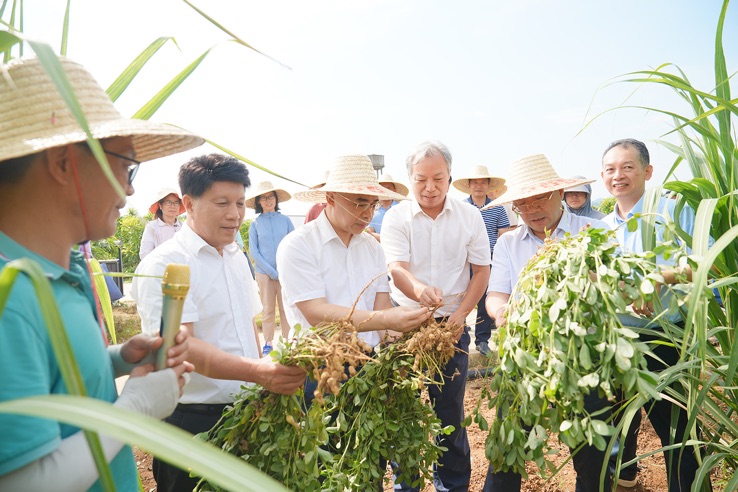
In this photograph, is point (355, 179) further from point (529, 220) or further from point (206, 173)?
point (529, 220)

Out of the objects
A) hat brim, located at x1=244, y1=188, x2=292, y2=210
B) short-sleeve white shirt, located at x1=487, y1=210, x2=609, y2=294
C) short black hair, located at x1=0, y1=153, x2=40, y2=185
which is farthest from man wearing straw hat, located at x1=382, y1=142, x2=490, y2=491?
hat brim, located at x1=244, y1=188, x2=292, y2=210

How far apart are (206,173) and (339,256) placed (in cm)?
79

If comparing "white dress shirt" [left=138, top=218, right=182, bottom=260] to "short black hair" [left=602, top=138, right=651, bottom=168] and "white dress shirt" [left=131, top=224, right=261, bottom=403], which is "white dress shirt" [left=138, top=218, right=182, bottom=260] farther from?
"short black hair" [left=602, top=138, right=651, bottom=168]

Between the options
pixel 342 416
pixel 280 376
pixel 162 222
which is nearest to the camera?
pixel 280 376

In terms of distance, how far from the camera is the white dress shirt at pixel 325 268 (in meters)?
2.29

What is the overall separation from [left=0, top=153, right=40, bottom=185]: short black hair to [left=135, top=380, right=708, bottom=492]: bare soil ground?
2136mm

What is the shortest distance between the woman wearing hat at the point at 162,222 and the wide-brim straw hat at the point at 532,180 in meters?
3.96

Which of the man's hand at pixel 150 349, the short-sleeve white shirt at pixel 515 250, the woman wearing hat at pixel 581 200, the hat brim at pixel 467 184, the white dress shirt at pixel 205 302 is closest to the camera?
the man's hand at pixel 150 349

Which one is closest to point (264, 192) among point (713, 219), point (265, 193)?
point (265, 193)

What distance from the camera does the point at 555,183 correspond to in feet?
8.05

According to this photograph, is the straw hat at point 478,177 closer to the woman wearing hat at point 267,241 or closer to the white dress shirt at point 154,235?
the woman wearing hat at point 267,241

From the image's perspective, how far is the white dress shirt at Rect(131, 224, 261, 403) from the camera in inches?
70.3

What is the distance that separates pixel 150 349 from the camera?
116 cm

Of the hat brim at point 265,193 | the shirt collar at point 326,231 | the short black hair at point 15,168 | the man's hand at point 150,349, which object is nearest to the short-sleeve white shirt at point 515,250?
the shirt collar at point 326,231
